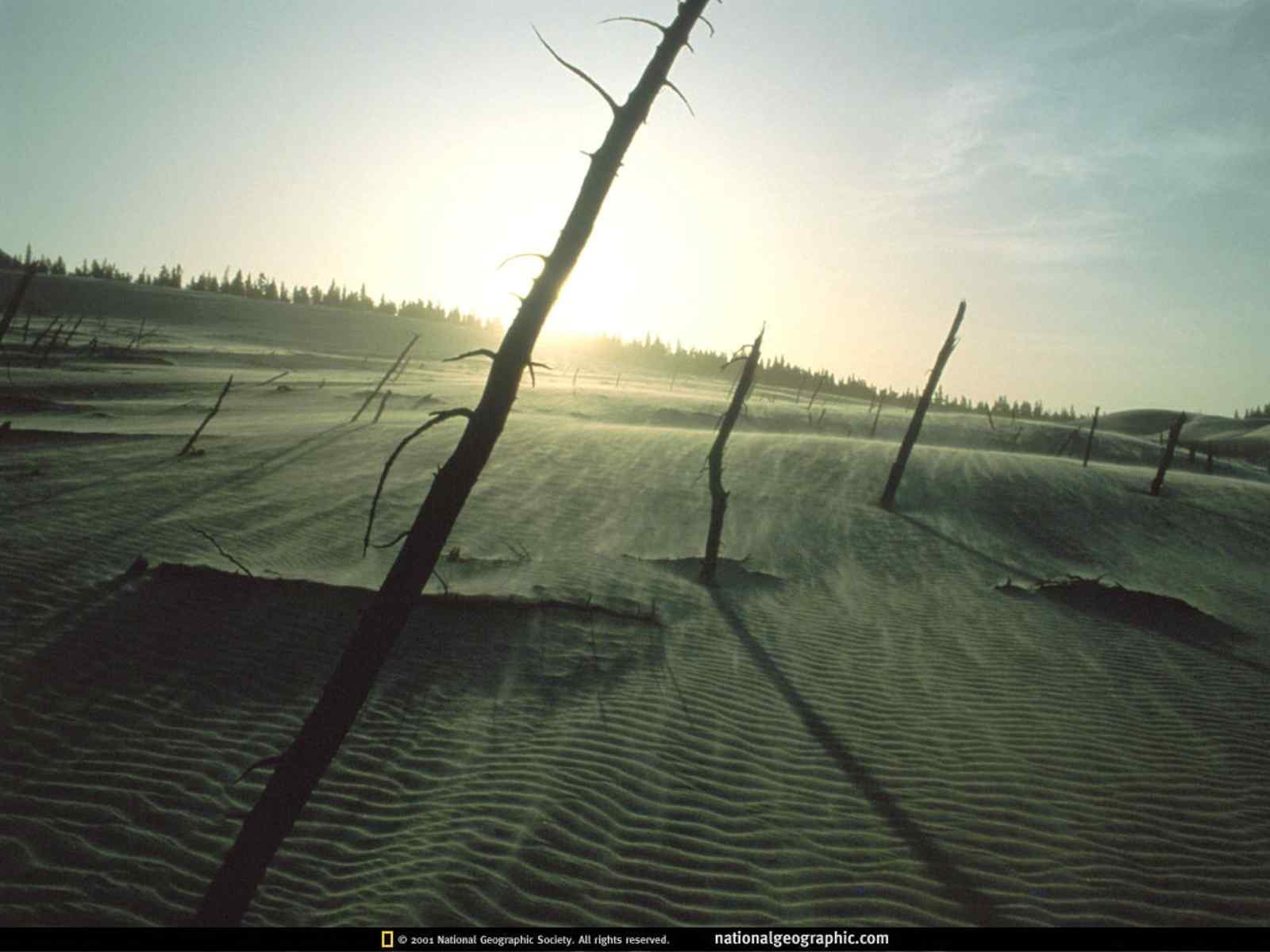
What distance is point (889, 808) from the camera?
19.0ft

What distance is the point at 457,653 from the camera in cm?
814

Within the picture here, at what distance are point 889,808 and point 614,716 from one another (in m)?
2.39

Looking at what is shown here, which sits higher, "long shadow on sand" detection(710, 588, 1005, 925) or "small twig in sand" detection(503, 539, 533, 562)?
"small twig in sand" detection(503, 539, 533, 562)

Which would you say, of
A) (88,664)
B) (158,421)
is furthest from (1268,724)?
(158,421)

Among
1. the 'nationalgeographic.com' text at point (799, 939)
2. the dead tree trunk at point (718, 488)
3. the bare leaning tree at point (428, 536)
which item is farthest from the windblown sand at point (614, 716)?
the bare leaning tree at point (428, 536)

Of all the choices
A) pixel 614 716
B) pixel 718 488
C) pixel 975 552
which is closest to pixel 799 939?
pixel 614 716

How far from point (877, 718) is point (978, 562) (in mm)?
7846

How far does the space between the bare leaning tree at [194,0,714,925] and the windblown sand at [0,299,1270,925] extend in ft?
4.11

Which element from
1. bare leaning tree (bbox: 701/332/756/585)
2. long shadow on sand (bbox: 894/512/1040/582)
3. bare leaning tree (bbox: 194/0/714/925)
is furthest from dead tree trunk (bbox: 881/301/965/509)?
bare leaning tree (bbox: 194/0/714/925)

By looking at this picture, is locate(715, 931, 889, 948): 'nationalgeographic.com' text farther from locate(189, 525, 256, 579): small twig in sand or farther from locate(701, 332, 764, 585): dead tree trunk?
locate(701, 332, 764, 585): dead tree trunk

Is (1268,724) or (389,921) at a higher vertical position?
(1268,724)

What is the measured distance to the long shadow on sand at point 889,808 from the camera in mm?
4793

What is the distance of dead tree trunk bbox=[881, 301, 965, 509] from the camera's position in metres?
18.4

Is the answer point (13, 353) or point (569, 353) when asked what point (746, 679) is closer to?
point (13, 353)
